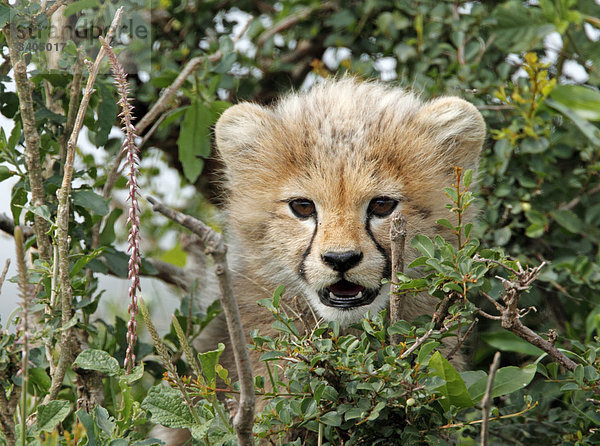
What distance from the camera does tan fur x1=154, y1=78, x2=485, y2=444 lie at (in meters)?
2.88

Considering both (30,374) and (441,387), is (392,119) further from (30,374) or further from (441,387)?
(30,374)

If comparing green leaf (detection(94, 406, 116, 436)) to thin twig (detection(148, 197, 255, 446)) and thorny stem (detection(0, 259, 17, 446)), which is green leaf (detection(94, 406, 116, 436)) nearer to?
thorny stem (detection(0, 259, 17, 446))

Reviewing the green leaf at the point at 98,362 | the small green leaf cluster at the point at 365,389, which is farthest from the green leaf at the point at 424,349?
the green leaf at the point at 98,362

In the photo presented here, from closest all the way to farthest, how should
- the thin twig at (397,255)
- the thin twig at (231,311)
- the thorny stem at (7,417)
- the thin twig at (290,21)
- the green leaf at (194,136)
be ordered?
the thin twig at (231,311) < the thin twig at (397,255) < the thorny stem at (7,417) < the green leaf at (194,136) < the thin twig at (290,21)

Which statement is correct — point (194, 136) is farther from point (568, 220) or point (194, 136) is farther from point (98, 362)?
point (568, 220)

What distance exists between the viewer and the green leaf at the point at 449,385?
7.54 ft

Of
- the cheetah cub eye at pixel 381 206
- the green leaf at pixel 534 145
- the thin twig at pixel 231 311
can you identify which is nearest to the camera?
the thin twig at pixel 231 311

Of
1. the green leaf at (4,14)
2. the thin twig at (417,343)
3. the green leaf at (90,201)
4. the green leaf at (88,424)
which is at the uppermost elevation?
the green leaf at (4,14)

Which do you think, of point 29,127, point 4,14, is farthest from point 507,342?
point 4,14

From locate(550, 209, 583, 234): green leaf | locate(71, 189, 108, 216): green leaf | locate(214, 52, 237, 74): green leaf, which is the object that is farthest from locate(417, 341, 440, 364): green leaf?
locate(214, 52, 237, 74): green leaf

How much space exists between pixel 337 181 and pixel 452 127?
2.35ft

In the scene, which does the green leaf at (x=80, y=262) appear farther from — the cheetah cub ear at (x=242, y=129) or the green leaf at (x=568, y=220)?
the green leaf at (x=568, y=220)

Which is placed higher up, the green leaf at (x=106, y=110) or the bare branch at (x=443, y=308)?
the green leaf at (x=106, y=110)

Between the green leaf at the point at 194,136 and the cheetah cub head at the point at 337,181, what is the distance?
30cm
